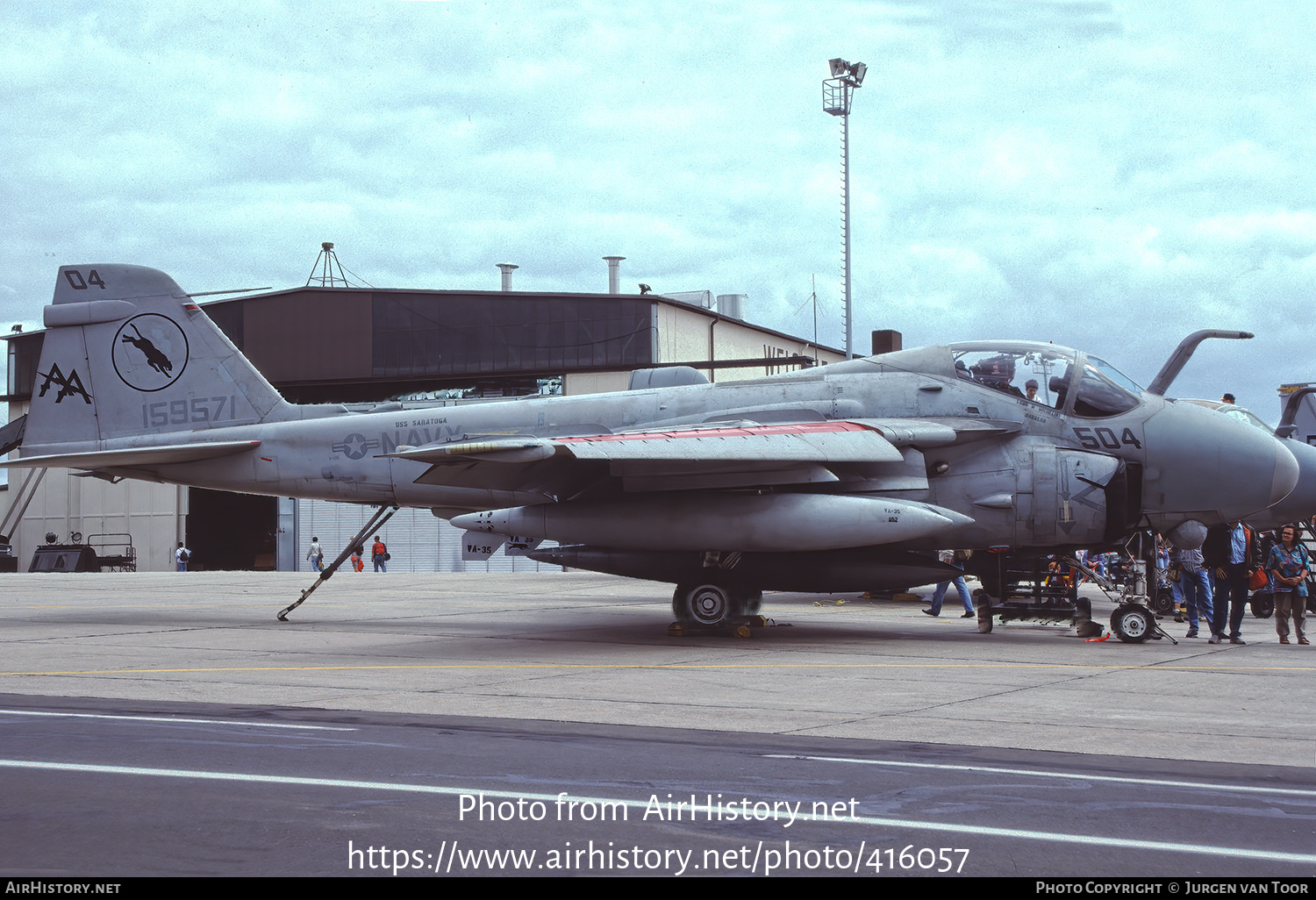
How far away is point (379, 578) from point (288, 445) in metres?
15.7

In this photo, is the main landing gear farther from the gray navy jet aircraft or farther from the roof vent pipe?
the roof vent pipe

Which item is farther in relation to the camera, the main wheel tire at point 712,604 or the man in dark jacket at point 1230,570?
the main wheel tire at point 712,604

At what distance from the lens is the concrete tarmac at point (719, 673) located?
8.03 m

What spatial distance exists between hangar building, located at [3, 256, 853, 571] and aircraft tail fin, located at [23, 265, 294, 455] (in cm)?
2650

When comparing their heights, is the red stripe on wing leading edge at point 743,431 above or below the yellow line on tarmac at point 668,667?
above

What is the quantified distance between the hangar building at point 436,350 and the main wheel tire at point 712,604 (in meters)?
28.1

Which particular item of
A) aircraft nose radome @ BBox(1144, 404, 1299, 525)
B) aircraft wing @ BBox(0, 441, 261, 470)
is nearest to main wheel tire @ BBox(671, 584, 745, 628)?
aircraft nose radome @ BBox(1144, 404, 1299, 525)

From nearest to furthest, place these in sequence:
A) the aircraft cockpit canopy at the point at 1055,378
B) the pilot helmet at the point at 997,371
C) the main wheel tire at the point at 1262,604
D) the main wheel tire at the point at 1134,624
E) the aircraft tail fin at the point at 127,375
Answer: the main wheel tire at the point at 1134,624 < the aircraft cockpit canopy at the point at 1055,378 < the pilot helmet at the point at 997,371 < the aircraft tail fin at the point at 127,375 < the main wheel tire at the point at 1262,604

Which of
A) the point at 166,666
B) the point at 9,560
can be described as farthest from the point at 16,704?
the point at 9,560

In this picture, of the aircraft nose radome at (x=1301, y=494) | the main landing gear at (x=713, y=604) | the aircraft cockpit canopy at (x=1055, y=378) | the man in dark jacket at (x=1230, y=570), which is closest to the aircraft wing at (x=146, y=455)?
the main landing gear at (x=713, y=604)

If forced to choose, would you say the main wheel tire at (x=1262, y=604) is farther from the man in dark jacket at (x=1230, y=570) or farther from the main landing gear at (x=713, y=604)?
the main landing gear at (x=713, y=604)

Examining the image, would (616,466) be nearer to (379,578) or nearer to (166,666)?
(166,666)

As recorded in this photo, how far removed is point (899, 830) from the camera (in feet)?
16.1

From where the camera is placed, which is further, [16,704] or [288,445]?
[288,445]
